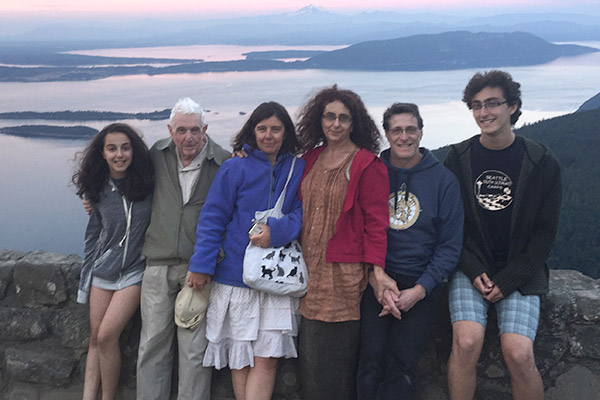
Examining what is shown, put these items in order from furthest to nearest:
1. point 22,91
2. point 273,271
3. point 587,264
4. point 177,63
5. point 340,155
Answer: point 177,63 < point 22,91 < point 587,264 < point 340,155 < point 273,271

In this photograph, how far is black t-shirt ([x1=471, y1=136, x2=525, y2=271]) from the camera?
2523 mm

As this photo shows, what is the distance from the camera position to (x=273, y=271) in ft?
7.97

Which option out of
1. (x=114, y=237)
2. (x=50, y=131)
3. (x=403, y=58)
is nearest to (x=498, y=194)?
(x=114, y=237)

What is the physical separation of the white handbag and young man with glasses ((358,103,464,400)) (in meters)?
0.33

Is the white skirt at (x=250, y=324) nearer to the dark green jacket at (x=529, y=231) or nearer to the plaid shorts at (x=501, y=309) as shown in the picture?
the plaid shorts at (x=501, y=309)

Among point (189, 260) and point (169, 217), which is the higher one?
point (169, 217)

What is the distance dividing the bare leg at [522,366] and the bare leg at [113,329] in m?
1.76

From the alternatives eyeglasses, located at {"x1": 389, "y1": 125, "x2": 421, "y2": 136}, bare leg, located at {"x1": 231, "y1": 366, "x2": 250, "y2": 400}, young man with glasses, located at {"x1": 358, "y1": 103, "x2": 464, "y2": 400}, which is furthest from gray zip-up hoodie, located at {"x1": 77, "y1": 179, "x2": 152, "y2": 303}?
eyeglasses, located at {"x1": 389, "y1": 125, "x2": 421, "y2": 136}

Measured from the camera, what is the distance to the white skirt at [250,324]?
252 centimetres

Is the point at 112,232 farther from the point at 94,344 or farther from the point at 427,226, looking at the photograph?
the point at 427,226

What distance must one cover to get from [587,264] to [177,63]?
38.7 metres

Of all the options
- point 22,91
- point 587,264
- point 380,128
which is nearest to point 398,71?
point 22,91

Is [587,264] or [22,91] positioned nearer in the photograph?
[587,264]

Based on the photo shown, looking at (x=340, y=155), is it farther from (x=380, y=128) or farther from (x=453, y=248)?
(x=453, y=248)
